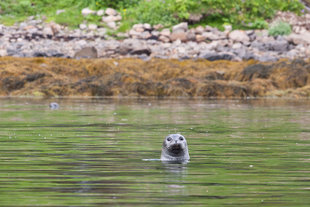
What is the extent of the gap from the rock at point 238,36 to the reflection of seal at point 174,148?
39.0 m

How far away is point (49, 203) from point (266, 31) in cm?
4630

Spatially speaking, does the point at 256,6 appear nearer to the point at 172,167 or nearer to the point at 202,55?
the point at 202,55

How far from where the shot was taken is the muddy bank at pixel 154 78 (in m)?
41.9

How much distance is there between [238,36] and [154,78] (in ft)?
30.5

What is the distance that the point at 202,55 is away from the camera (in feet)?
156

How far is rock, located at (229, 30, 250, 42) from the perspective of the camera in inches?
2014

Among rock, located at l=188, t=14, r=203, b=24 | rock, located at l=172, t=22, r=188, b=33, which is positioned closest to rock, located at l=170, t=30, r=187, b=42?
rock, located at l=172, t=22, r=188, b=33

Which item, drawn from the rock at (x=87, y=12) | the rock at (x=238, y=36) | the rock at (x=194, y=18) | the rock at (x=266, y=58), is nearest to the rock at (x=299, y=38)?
the rock at (x=238, y=36)

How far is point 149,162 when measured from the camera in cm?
1220

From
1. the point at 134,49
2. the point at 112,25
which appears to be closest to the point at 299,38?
the point at 134,49

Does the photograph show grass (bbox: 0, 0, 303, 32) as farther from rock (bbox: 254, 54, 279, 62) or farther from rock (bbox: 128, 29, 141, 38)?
rock (bbox: 254, 54, 279, 62)

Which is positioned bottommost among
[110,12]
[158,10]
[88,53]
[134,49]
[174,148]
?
[88,53]

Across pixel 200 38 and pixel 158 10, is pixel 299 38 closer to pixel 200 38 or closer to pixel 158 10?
pixel 200 38

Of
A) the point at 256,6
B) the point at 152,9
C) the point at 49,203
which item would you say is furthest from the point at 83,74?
the point at 49,203
